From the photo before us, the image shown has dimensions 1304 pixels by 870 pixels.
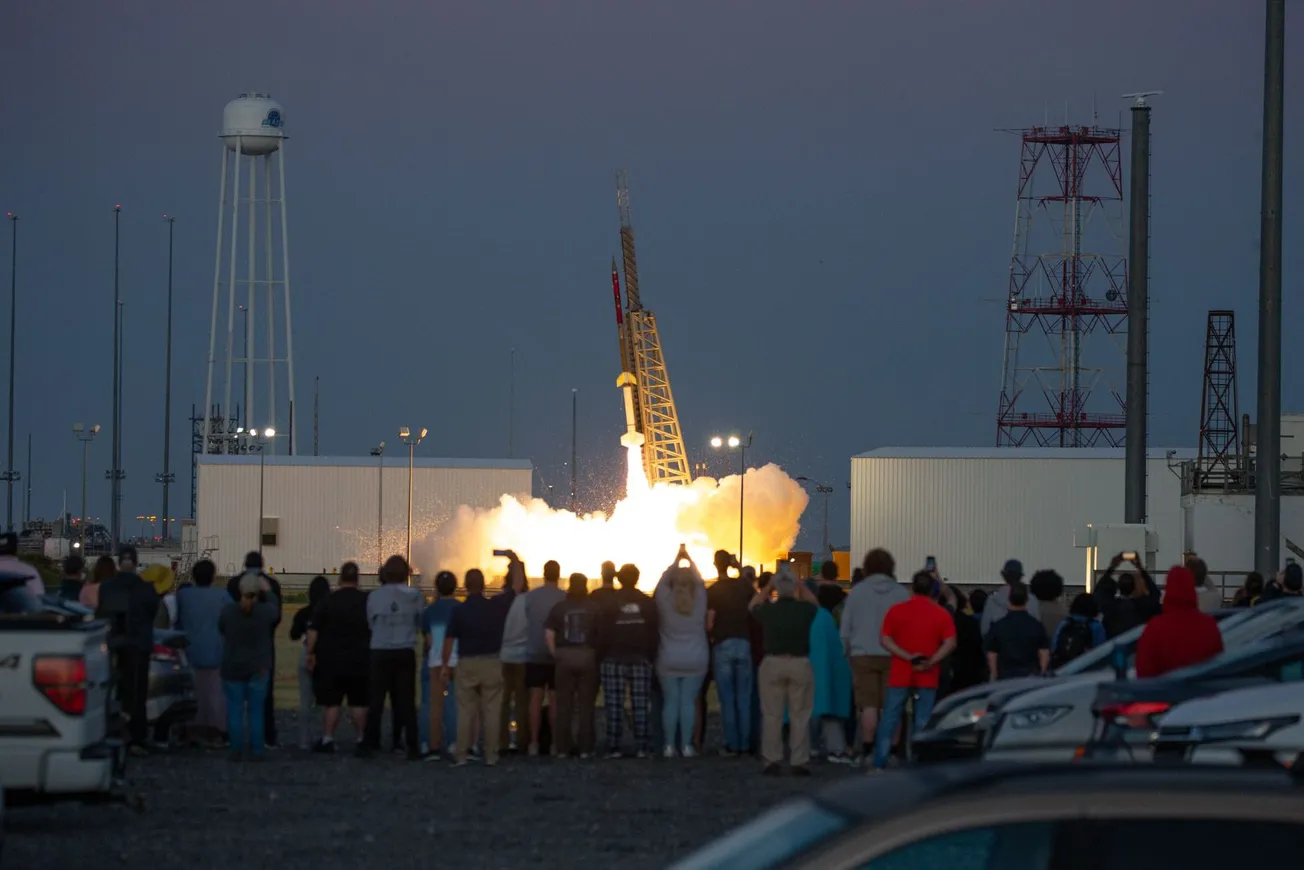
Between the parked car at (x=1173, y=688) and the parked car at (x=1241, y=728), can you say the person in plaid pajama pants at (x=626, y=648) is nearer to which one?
the parked car at (x=1173, y=688)

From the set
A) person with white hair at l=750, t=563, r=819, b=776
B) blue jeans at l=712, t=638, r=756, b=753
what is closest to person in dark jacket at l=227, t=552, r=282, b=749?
Result: blue jeans at l=712, t=638, r=756, b=753

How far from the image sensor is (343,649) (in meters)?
16.8

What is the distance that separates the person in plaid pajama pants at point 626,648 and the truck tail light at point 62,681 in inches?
283

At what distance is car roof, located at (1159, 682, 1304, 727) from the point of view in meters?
9.45

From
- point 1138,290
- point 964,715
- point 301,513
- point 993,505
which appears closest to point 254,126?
point 301,513

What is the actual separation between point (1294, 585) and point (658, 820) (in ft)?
28.4

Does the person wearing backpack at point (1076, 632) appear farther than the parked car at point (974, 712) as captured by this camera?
Yes

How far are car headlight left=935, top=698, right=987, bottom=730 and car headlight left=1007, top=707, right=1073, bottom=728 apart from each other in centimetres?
138

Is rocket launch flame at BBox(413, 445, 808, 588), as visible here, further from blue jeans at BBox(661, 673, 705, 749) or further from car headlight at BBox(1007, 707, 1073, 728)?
car headlight at BBox(1007, 707, 1073, 728)

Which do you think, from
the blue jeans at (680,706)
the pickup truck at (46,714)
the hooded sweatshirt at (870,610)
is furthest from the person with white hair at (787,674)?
the pickup truck at (46,714)

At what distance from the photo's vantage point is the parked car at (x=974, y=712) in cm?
1284

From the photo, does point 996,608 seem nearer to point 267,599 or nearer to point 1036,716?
point 1036,716

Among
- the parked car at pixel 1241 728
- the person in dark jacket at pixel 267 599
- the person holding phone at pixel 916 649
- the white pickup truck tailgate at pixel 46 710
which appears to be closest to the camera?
the parked car at pixel 1241 728

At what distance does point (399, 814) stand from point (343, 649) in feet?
12.9
